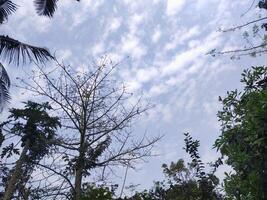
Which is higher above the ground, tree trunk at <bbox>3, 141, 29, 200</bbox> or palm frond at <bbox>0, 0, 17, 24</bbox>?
palm frond at <bbox>0, 0, 17, 24</bbox>

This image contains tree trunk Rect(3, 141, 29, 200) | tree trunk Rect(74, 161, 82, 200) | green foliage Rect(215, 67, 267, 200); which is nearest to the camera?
green foliage Rect(215, 67, 267, 200)

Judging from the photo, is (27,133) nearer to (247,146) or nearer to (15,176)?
(15,176)

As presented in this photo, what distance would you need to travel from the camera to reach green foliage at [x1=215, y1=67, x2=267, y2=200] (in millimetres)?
5445

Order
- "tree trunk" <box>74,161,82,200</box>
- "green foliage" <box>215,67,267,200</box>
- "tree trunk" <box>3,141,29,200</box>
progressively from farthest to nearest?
1. "tree trunk" <box>3,141,29,200</box>
2. "tree trunk" <box>74,161,82,200</box>
3. "green foliage" <box>215,67,267,200</box>

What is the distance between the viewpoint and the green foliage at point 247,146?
17.9 feet

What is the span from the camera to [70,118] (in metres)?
14.4

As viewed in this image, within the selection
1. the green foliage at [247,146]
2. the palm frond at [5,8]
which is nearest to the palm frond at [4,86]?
the palm frond at [5,8]

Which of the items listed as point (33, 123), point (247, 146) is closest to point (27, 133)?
point (33, 123)

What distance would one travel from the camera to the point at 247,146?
5.90 meters

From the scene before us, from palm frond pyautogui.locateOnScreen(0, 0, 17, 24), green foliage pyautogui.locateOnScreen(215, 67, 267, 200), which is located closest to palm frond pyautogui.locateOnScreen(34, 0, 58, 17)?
palm frond pyautogui.locateOnScreen(0, 0, 17, 24)

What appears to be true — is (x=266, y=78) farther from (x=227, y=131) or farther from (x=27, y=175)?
(x=27, y=175)

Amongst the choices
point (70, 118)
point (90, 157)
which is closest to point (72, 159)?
point (90, 157)

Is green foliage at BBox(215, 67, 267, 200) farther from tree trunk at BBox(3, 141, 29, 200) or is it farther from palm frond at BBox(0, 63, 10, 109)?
tree trunk at BBox(3, 141, 29, 200)

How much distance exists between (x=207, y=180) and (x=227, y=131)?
480 cm
